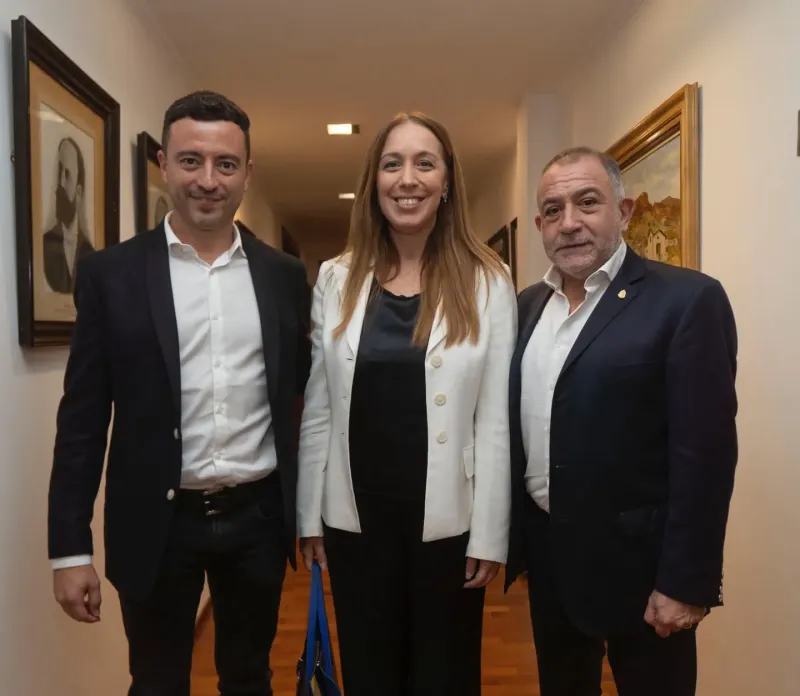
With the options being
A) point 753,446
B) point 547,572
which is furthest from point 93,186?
point 753,446

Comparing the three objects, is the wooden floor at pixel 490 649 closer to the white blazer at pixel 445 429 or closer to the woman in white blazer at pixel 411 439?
the woman in white blazer at pixel 411 439

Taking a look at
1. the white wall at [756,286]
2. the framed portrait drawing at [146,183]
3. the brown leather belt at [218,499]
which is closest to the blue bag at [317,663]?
the brown leather belt at [218,499]

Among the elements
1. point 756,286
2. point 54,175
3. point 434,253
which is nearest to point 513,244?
point 756,286

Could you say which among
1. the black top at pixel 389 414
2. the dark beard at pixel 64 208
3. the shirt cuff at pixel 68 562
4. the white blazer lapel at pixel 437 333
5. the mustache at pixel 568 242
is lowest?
the shirt cuff at pixel 68 562

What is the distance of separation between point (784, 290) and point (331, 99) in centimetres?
291

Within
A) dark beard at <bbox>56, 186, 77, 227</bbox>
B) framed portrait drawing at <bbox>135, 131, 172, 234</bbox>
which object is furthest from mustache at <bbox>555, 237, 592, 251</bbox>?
framed portrait drawing at <bbox>135, 131, 172, 234</bbox>

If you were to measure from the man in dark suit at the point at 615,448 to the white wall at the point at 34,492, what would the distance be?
1.12m

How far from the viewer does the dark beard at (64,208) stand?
183 centimetres

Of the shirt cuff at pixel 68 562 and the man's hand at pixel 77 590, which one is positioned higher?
the shirt cuff at pixel 68 562

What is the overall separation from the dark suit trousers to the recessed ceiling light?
352 cm

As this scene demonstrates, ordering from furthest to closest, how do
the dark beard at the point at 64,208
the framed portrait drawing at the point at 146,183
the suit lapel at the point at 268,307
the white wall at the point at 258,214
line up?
the white wall at the point at 258,214 < the framed portrait drawing at the point at 146,183 < the dark beard at the point at 64,208 < the suit lapel at the point at 268,307

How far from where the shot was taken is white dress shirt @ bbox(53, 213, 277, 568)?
4.62 feet

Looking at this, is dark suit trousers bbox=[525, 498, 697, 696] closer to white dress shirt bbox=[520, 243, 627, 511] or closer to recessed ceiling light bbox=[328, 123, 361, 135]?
white dress shirt bbox=[520, 243, 627, 511]

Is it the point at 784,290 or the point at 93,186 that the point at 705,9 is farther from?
the point at 93,186
